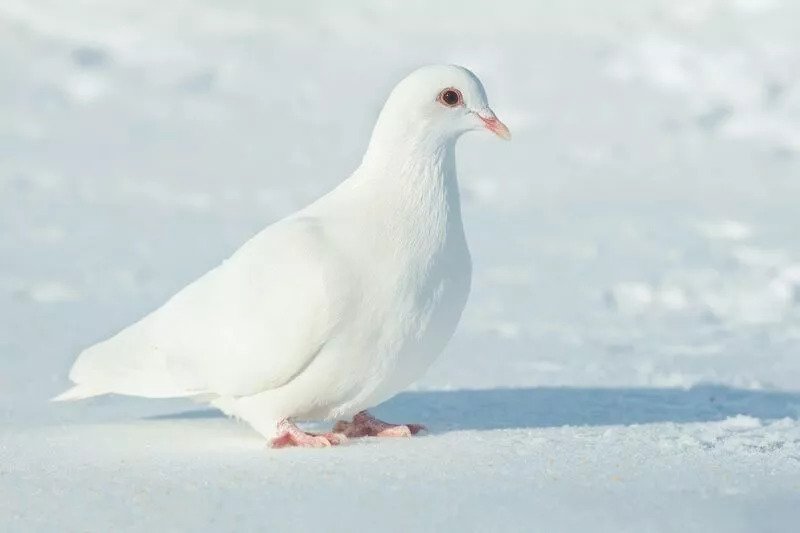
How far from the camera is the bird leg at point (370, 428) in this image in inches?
189

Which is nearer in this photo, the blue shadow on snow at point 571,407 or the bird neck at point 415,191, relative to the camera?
the bird neck at point 415,191

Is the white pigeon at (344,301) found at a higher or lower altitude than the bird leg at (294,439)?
higher

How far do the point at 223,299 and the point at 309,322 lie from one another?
42 cm

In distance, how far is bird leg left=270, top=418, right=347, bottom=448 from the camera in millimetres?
4621

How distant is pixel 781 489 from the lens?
4.11m

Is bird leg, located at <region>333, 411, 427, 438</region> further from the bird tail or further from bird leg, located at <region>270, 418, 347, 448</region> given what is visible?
Answer: the bird tail

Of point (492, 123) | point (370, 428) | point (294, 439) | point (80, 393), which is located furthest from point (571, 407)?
point (80, 393)

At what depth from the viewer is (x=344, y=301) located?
445 cm

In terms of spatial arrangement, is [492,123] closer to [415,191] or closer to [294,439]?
[415,191]

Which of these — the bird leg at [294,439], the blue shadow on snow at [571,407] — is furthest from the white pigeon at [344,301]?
the blue shadow on snow at [571,407]

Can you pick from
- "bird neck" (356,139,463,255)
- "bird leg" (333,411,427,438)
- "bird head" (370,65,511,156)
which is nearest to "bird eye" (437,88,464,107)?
"bird head" (370,65,511,156)

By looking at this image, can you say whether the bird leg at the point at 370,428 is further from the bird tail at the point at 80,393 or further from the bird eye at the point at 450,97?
the bird eye at the point at 450,97

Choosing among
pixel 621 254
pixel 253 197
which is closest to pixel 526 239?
pixel 621 254

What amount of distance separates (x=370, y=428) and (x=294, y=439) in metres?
0.34
